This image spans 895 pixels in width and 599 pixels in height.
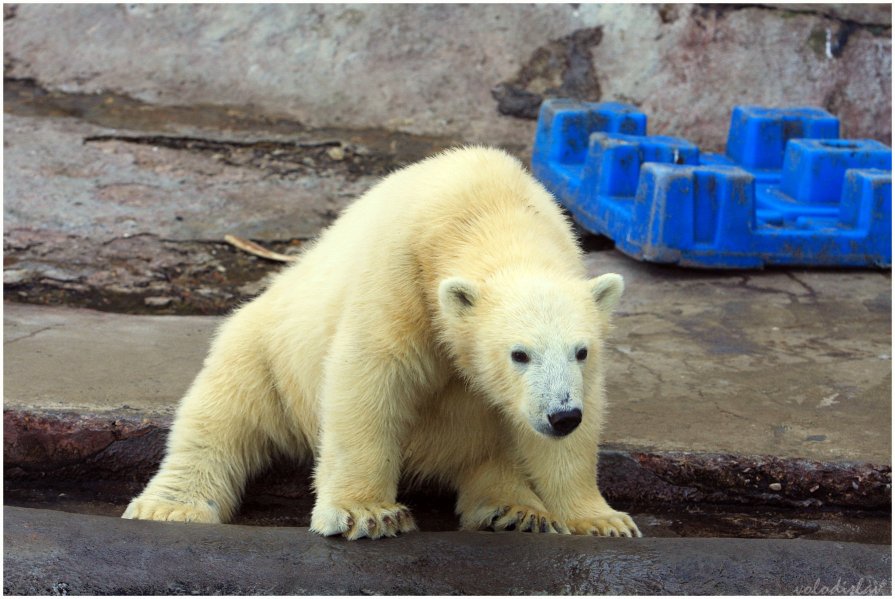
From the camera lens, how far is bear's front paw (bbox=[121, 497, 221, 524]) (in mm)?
3195

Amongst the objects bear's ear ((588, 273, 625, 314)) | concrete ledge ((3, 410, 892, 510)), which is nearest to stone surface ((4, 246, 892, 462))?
concrete ledge ((3, 410, 892, 510))

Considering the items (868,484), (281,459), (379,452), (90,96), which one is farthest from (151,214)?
(868,484)

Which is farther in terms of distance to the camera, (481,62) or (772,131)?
(481,62)

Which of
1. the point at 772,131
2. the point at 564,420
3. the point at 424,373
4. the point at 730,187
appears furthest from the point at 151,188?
the point at 564,420

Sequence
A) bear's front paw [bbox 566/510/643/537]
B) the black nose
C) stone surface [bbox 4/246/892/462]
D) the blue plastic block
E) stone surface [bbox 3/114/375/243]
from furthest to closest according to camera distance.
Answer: the blue plastic block
stone surface [bbox 3/114/375/243]
stone surface [bbox 4/246/892/462]
bear's front paw [bbox 566/510/643/537]
the black nose

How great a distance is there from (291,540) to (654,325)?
230cm

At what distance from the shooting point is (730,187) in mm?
5305

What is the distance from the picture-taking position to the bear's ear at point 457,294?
281 cm

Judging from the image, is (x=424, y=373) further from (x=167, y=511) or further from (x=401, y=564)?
(x=167, y=511)

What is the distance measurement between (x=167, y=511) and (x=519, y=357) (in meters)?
1.14

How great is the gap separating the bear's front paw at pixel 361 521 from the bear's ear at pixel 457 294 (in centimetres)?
56

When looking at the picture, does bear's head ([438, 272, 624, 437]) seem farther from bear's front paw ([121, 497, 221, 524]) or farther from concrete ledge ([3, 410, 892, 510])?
bear's front paw ([121, 497, 221, 524])

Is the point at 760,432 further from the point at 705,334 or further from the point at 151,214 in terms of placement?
the point at 151,214

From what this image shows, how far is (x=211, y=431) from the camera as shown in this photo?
343cm
